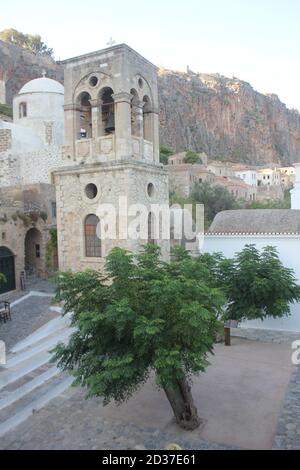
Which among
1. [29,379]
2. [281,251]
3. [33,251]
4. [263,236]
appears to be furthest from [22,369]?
[33,251]

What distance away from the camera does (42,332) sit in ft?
43.8

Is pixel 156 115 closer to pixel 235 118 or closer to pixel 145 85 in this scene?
pixel 145 85

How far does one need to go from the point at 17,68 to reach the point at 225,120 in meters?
50.6

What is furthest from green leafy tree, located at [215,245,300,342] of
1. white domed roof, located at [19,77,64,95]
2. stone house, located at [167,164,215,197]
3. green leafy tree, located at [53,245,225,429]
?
stone house, located at [167,164,215,197]

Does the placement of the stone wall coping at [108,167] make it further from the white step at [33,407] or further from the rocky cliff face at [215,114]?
the rocky cliff face at [215,114]

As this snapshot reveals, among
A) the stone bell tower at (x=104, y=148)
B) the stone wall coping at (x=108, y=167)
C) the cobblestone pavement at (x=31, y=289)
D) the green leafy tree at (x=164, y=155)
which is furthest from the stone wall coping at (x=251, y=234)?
the green leafy tree at (x=164, y=155)

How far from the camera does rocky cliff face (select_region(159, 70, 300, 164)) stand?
8381 cm

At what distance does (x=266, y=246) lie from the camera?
1509 centimetres

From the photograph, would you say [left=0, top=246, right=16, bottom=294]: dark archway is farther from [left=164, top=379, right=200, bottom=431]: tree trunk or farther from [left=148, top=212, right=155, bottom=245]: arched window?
[left=164, top=379, right=200, bottom=431]: tree trunk

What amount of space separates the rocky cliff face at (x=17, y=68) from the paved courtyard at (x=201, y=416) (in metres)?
57.9

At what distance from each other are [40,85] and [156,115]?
1774 centimetres

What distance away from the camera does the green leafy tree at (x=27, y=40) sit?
78.1 m

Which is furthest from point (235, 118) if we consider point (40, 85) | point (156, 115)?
point (156, 115)

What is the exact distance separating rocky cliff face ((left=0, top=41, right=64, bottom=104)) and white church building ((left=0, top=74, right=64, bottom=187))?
32704 millimetres
